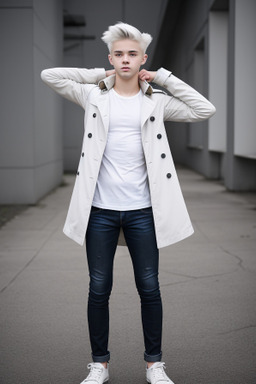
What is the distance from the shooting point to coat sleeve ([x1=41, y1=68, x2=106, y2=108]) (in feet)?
10.5

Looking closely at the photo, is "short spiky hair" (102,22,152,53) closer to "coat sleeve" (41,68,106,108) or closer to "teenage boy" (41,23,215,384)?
"teenage boy" (41,23,215,384)

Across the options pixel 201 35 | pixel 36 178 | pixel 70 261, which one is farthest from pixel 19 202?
pixel 201 35

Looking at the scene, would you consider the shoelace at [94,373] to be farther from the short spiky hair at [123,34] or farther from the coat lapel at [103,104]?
the short spiky hair at [123,34]

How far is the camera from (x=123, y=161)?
304 centimetres

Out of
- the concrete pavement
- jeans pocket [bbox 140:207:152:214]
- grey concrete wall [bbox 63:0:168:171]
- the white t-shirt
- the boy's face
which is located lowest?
the concrete pavement

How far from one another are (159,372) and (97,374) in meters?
0.34

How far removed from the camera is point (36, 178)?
11531 mm

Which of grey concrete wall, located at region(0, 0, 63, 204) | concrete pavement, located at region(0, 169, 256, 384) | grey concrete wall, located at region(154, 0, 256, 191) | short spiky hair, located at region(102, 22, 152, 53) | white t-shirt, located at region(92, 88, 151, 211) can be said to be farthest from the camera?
A: grey concrete wall, located at region(154, 0, 256, 191)

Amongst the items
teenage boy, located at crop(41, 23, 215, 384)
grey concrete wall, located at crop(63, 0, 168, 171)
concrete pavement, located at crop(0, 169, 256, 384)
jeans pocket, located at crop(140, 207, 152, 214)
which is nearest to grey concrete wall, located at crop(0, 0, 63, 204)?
concrete pavement, located at crop(0, 169, 256, 384)

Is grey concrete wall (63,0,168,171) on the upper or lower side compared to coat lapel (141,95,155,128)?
upper

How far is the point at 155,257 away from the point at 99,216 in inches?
15.1

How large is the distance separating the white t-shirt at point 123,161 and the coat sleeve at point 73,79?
0.21m

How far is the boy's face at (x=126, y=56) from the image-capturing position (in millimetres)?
2951

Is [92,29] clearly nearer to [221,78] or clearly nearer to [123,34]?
[221,78]
